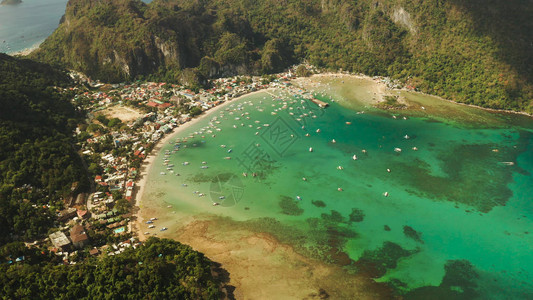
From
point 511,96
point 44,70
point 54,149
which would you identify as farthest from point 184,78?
point 511,96

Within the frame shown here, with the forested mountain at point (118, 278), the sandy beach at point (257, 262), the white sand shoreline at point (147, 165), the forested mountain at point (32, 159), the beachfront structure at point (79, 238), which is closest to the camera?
the forested mountain at point (118, 278)

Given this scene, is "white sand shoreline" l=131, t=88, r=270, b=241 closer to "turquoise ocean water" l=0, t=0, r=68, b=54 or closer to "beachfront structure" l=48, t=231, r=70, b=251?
"beachfront structure" l=48, t=231, r=70, b=251

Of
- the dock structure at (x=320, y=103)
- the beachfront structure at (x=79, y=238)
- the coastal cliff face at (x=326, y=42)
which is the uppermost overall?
the coastal cliff face at (x=326, y=42)

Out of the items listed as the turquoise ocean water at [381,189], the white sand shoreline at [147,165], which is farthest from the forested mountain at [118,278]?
the turquoise ocean water at [381,189]

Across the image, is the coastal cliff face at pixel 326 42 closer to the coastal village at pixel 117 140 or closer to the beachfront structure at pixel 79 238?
the coastal village at pixel 117 140

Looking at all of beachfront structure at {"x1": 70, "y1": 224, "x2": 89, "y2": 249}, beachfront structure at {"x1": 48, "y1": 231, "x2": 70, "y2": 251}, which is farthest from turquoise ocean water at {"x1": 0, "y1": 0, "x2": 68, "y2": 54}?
beachfront structure at {"x1": 70, "y1": 224, "x2": 89, "y2": 249}

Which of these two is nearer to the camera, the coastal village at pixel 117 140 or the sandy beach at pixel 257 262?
the sandy beach at pixel 257 262

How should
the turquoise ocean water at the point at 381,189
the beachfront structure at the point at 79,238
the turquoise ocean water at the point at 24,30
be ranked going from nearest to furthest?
the turquoise ocean water at the point at 381,189, the beachfront structure at the point at 79,238, the turquoise ocean water at the point at 24,30
